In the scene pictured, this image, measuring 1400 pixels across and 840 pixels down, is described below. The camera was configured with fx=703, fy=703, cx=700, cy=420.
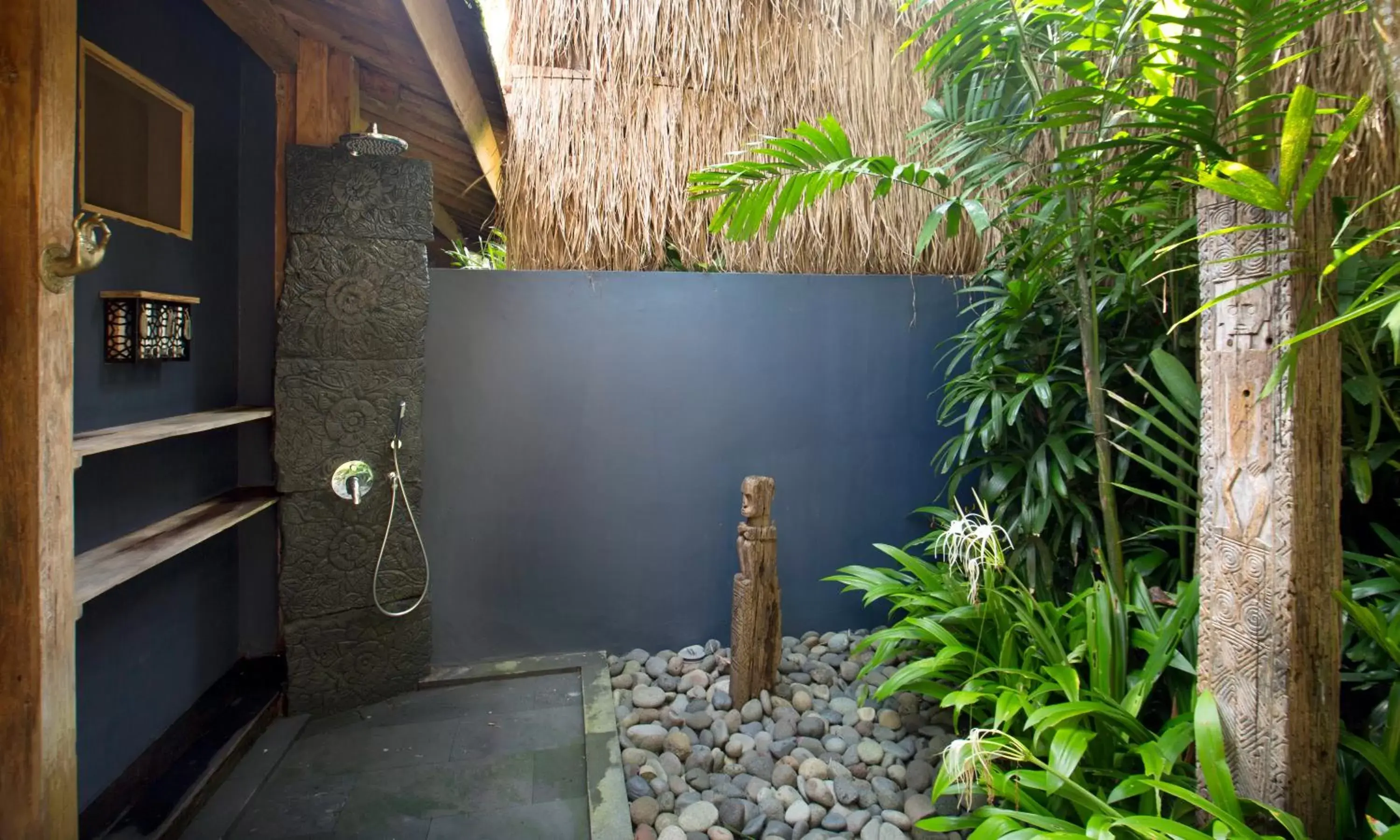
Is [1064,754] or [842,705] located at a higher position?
[1064,754]

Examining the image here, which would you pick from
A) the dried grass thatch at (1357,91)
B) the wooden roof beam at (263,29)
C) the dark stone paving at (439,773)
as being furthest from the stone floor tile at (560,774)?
the dried grass thatch at (1357,91)

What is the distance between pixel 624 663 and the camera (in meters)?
2.67

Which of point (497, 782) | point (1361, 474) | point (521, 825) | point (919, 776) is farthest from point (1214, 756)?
point (497, 782)

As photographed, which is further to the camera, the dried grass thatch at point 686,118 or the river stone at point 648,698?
the dried grass thatch at point 686,118

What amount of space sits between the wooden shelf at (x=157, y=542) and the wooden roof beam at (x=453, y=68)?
55.4 inches

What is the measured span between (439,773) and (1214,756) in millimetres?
1860

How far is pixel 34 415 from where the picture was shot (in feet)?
3.74

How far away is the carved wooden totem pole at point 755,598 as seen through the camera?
90.8 inches

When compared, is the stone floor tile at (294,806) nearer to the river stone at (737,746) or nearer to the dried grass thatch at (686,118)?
the river stone at (737,746)

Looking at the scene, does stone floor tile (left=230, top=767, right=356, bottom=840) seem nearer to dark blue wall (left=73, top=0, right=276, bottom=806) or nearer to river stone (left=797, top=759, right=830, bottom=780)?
dark blue wall (left=73, top=0, right=276, bottom=806)

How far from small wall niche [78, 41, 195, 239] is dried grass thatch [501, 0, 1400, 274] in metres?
1.04

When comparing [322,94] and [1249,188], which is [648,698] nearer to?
[1249,188]

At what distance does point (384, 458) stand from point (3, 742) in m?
1.26

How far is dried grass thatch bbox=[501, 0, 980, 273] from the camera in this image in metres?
2.70
